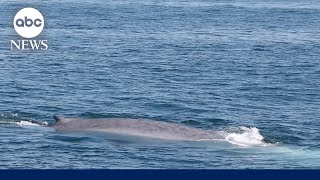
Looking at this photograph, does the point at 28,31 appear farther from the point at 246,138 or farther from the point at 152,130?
the point at 246,138

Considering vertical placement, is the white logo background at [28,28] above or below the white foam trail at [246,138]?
above

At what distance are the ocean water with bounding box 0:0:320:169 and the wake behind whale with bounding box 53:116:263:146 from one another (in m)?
0.27

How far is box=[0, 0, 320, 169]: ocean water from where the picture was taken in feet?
111

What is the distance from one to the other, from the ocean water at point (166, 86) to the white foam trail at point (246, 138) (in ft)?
0.26

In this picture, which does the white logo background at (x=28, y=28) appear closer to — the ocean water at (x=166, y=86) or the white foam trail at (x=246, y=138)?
the ocean water at (x=166, y=86)

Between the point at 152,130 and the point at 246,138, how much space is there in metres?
3.87

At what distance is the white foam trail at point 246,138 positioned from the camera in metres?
36.6

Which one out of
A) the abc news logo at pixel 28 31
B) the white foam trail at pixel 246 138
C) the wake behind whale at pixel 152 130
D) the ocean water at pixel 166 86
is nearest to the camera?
the ocean water at pixel 166 86

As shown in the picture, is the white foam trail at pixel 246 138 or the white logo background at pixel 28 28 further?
the white logo background at pixel 28 28

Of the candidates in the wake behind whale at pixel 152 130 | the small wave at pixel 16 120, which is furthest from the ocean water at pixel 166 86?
the wake behind whale at pixel 152 130

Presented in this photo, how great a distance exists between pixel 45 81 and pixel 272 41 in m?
28.9

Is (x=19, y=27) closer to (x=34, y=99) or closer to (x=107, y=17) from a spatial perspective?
(x=107, y=17)

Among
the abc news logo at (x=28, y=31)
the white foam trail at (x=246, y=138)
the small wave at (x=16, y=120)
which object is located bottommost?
the white foam trail at (x=246, y=138)

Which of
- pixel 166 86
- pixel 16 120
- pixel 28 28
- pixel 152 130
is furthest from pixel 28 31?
pixel 152 130
